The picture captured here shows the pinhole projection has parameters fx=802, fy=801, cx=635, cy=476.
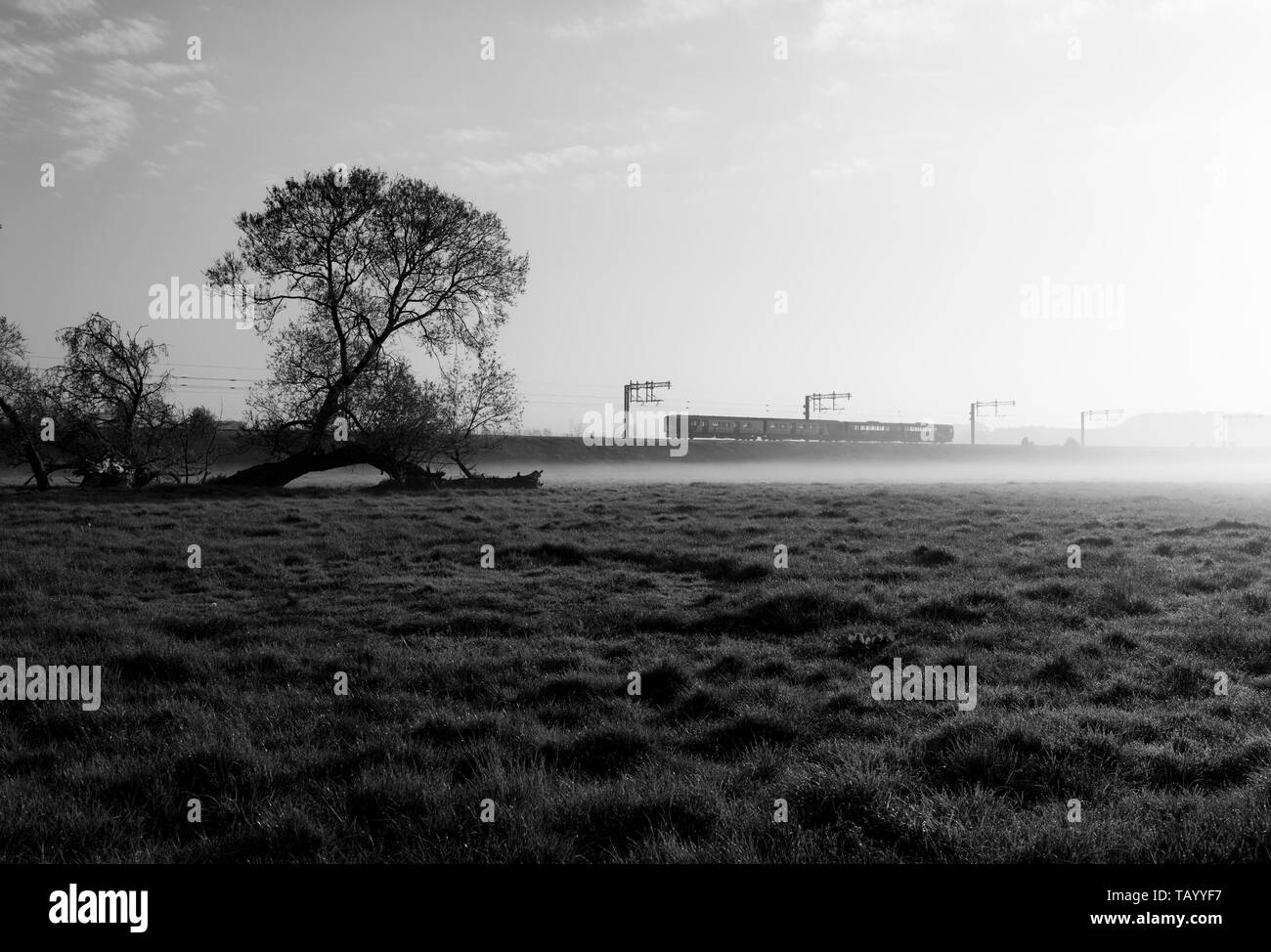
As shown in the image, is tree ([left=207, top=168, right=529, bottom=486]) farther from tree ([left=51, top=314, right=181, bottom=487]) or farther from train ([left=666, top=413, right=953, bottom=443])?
train ([left=666, top=413, right=953, bottom=443])

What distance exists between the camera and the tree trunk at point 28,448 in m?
26.9

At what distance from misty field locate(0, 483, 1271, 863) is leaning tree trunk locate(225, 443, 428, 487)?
16238 mm

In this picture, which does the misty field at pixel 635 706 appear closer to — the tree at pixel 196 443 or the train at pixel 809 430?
the tree at pixel 196 443

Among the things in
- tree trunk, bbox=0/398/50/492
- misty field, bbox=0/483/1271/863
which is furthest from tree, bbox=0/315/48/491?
misty field, bbox=0/483/1271/863

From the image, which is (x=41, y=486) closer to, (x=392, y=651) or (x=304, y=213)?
(x=304, y=213)

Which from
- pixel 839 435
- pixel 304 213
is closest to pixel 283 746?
pixel 304 213

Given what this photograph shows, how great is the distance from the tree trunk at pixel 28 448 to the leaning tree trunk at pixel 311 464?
238 inches

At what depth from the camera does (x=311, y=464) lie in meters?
33.5

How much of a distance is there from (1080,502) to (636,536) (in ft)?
60.8

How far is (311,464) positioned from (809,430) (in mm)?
78978

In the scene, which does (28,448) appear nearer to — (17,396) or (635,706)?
(17,396)

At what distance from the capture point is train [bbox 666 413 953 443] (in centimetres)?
9475

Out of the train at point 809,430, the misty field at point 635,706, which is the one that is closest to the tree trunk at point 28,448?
the misty field at point 635,706

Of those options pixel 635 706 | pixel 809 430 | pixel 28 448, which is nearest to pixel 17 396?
pixel 28 448
